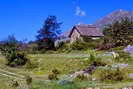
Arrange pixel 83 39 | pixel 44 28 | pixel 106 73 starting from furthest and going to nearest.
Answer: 1. pixel 44 28
2. pixel 83 39
3. pixel 106 73

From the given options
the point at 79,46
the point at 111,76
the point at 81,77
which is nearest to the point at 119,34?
the point at 79,46

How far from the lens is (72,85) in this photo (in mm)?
20000

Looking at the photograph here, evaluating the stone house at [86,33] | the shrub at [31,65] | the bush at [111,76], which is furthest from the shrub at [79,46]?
the bush at [111,76]

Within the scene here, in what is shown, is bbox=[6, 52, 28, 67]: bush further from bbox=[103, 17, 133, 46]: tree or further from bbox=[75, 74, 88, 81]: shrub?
bbox=[103, 17, 133, 46]: tree

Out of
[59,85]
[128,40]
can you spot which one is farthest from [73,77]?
[128,40]

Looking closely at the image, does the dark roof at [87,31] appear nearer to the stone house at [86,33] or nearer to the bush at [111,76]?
the stone house at [86,33]

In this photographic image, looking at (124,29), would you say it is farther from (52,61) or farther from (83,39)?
(52,61)

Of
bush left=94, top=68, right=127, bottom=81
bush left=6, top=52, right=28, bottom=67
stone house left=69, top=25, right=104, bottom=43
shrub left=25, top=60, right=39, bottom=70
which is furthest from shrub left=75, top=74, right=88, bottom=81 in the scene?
stone house left=69, top=25, right=104, bottom=43

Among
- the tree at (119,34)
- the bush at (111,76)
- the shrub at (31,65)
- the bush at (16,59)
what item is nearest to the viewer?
the bush at (111,76)

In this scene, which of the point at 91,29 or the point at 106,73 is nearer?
the point at 106,73

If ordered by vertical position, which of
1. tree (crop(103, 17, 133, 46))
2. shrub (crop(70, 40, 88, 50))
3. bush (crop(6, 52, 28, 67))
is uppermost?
tree (crop(103, 17, 133, 46))

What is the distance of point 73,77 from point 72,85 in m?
4.16

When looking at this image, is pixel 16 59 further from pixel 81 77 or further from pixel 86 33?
pixel 86 33

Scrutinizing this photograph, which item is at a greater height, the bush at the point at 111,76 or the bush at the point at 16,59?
the bush at the point at 16,59
